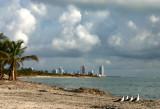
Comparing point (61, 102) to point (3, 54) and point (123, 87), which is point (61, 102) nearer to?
point (3, 54)

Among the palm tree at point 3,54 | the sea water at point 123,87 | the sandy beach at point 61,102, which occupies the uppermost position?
the palm tree at point 3,54

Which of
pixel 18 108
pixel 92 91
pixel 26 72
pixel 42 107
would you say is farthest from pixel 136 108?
pixel 26 72

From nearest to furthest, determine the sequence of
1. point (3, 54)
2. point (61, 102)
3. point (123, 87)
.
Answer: point (61, 102), point (3, 54), point (123, 87)

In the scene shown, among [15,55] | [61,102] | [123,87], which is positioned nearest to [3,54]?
[15,55]

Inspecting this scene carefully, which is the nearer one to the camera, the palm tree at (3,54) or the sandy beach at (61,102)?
the sandy beach at (61,102)

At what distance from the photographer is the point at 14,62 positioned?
124 ft

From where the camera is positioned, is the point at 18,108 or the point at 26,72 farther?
the point at 26,72

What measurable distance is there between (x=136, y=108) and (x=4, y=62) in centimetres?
2765

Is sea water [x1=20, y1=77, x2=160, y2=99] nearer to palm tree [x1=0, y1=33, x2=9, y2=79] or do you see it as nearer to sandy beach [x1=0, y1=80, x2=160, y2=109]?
sandy beach [x1=0, y1=80, x2=160, y2=109]

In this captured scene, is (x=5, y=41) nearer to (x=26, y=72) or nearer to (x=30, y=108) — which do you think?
(x=30, y=108)

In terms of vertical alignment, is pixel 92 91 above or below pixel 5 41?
below

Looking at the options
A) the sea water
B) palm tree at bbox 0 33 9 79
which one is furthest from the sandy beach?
palm tree at bbox 0 33 9 79

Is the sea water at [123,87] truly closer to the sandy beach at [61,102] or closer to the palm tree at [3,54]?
the sandy beach at [61,102]

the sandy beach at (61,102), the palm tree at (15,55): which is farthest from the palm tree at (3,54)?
the sandy beach at (61,102)
